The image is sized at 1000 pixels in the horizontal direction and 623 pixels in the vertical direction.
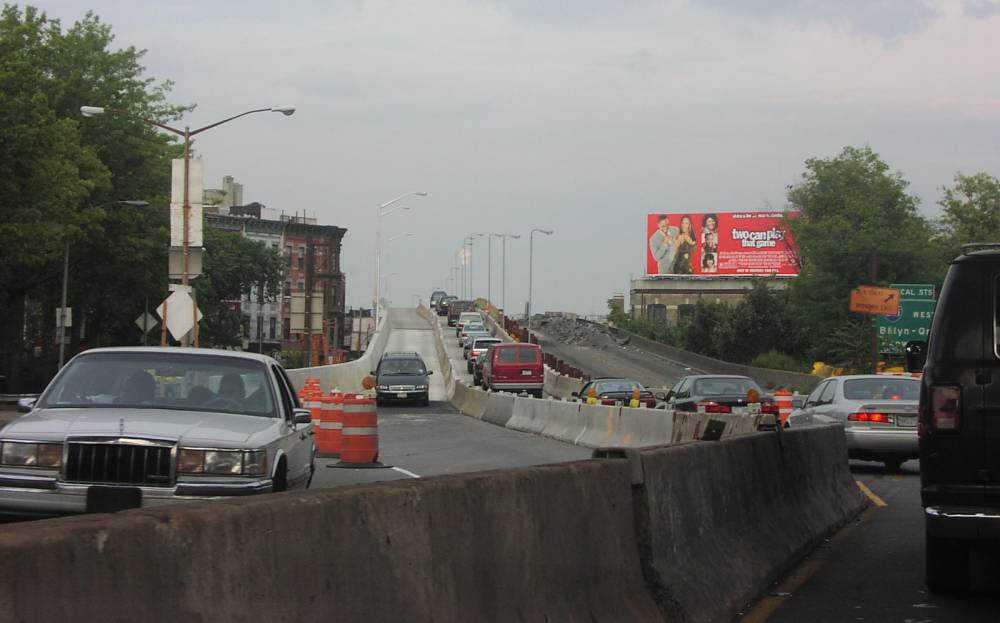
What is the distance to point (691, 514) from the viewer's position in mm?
8484

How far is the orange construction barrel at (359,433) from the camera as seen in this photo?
2141 centimetres

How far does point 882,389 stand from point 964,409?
511 inches

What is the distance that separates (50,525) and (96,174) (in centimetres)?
5430

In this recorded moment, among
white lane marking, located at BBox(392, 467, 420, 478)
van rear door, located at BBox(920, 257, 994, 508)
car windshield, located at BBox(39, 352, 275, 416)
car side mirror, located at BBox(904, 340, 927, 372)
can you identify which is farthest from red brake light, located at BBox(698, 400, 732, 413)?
van rear door, located at BBox(920, 257, 994, 508)

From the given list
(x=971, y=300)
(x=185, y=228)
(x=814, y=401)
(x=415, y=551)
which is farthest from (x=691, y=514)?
(x=185, y=228)

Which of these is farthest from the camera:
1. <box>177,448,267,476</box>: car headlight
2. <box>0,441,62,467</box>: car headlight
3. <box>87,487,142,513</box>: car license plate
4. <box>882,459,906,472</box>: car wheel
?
<box>882,459,906,472</box>: car wheel

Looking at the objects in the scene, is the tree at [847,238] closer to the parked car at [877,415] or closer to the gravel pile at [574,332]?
the gravel pile at [574,332]

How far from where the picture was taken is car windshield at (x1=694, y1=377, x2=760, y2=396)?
1143 inches

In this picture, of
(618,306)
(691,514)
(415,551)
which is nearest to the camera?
(415,551)

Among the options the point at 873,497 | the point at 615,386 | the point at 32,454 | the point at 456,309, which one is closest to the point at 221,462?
the point at 32,454

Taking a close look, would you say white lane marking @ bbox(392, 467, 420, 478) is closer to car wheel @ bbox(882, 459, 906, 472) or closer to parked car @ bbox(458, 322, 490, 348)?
car wheel @ bbox(882, 459, 906, 472)

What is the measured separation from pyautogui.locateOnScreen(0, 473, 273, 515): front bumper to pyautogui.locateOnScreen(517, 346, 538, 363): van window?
46.8 m

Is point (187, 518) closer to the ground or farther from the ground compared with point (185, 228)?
closer to the ground

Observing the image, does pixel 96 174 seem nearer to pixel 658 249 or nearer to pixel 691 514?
pixel 691 514
